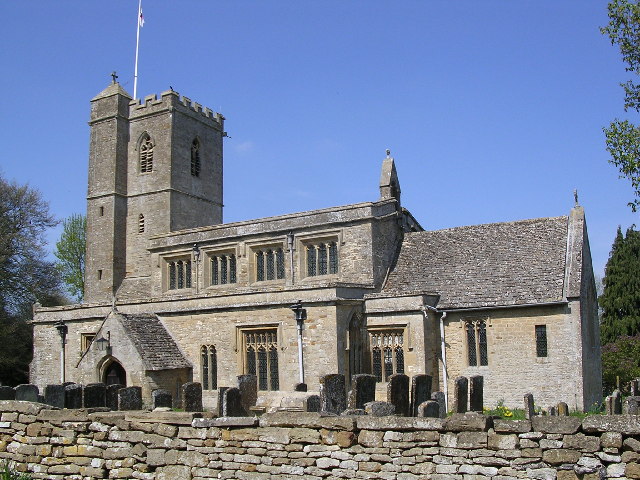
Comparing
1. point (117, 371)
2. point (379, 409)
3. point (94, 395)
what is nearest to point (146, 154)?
point (117, 371)

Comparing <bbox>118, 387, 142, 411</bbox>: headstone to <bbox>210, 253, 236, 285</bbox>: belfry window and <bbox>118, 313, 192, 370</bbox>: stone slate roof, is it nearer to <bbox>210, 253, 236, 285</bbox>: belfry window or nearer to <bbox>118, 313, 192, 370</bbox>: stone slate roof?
<bbox>118, 313, 192, 370</bbox>: stone slate roof

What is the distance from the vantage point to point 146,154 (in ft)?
115

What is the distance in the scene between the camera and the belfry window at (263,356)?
23.2 meters

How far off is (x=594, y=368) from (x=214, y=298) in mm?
13361

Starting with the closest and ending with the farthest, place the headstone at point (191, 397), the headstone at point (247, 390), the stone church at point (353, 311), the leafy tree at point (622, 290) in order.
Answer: the headstone at point (191, 397) < the headstone at point (247, 390) < the stone church at point (353, 311) < the leafy tree at point (622, 290)

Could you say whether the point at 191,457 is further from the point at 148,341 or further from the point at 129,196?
the point at 129,196

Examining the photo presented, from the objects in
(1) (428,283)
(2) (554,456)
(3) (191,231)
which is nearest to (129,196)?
(3) (191,231)

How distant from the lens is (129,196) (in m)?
34.9

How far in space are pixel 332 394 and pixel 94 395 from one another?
4471 millimetres

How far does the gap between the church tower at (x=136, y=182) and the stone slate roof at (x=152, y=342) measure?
7.33m

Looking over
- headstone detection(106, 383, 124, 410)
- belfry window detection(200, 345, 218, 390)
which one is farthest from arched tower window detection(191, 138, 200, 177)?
headstone detection(106, 383, 124, 410)

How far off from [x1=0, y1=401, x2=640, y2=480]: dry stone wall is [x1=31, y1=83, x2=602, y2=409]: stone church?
292 inches

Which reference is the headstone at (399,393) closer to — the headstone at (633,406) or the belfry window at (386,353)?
the headstone at (633,406)

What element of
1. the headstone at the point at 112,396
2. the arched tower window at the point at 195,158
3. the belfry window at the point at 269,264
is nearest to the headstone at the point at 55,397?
the headstone at the point at 112,396
